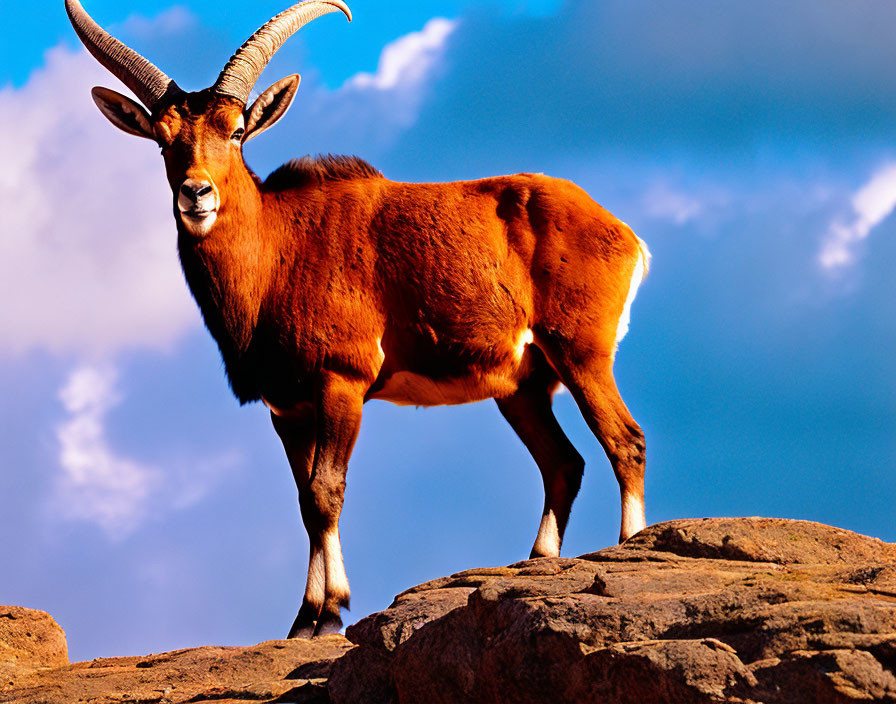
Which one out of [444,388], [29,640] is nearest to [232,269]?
[444,388]

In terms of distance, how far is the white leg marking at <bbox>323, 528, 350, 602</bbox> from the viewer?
8594mm

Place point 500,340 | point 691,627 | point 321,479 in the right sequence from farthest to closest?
1. point 500,340
2. point 321,479
3. point 691,627

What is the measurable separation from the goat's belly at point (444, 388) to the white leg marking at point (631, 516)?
1.36 metres

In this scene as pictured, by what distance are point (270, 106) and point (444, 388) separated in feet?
9.27

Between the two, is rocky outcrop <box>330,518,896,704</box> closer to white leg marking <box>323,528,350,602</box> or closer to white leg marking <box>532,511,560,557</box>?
white leg marking <box>323,528,350,602</box>

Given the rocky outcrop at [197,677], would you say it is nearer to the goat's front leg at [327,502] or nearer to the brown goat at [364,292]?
the goat's front leg at [327,502]

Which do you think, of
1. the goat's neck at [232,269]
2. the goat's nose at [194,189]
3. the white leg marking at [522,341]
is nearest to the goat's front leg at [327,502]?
the goat's neck at [232,269]

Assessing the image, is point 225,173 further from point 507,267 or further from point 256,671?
point 256,671

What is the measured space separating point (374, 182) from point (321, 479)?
2.86 m

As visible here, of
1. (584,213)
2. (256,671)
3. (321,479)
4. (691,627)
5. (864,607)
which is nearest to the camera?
(864,607)

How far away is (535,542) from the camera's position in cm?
957

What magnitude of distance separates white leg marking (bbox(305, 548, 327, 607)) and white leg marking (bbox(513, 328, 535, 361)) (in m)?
2.31

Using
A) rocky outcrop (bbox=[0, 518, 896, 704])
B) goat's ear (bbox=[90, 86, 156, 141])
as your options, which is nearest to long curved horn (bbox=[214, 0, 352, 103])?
goat's ear (bbox=[90, 86, 156, 141])

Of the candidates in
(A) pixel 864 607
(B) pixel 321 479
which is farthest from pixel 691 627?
(B) pixel 321 479
